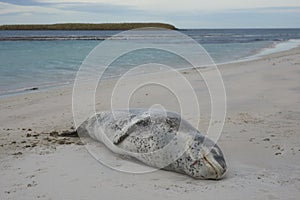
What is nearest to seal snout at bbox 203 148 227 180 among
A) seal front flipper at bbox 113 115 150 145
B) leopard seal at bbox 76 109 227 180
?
leopard seal at bbox 76 109 227 180

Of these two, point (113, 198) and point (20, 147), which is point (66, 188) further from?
point (20, 147)

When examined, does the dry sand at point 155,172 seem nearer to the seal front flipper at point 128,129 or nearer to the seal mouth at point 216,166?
the seal mouth at point 216,166

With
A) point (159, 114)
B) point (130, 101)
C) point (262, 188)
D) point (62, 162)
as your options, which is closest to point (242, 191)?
point (262, 188)

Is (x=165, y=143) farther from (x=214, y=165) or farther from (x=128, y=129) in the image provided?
(x=214, y=165)

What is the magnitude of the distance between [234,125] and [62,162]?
10.3 ft

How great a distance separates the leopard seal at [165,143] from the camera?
16.1 feet

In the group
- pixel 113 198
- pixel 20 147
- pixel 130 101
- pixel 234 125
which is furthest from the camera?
pixel 130 101

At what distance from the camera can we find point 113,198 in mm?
4371

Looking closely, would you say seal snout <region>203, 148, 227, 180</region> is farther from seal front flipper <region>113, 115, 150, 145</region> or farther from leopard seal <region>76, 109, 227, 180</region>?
seal front flipper <region>113, 115, 150, 145</region>

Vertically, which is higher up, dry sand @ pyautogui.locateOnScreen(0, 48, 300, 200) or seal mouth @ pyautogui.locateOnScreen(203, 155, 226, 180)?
seal mouth @ pyautogui.locateOnScreen(203, 155, 226, 180)

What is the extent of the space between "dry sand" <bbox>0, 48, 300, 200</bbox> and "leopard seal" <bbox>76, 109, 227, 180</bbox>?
6.0 inches

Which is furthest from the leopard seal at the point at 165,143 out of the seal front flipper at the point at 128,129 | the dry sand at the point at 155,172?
the dry sand at the point at 155,172

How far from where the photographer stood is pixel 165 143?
5.45 metres

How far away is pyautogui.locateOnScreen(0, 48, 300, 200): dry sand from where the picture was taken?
4516 millimetres
